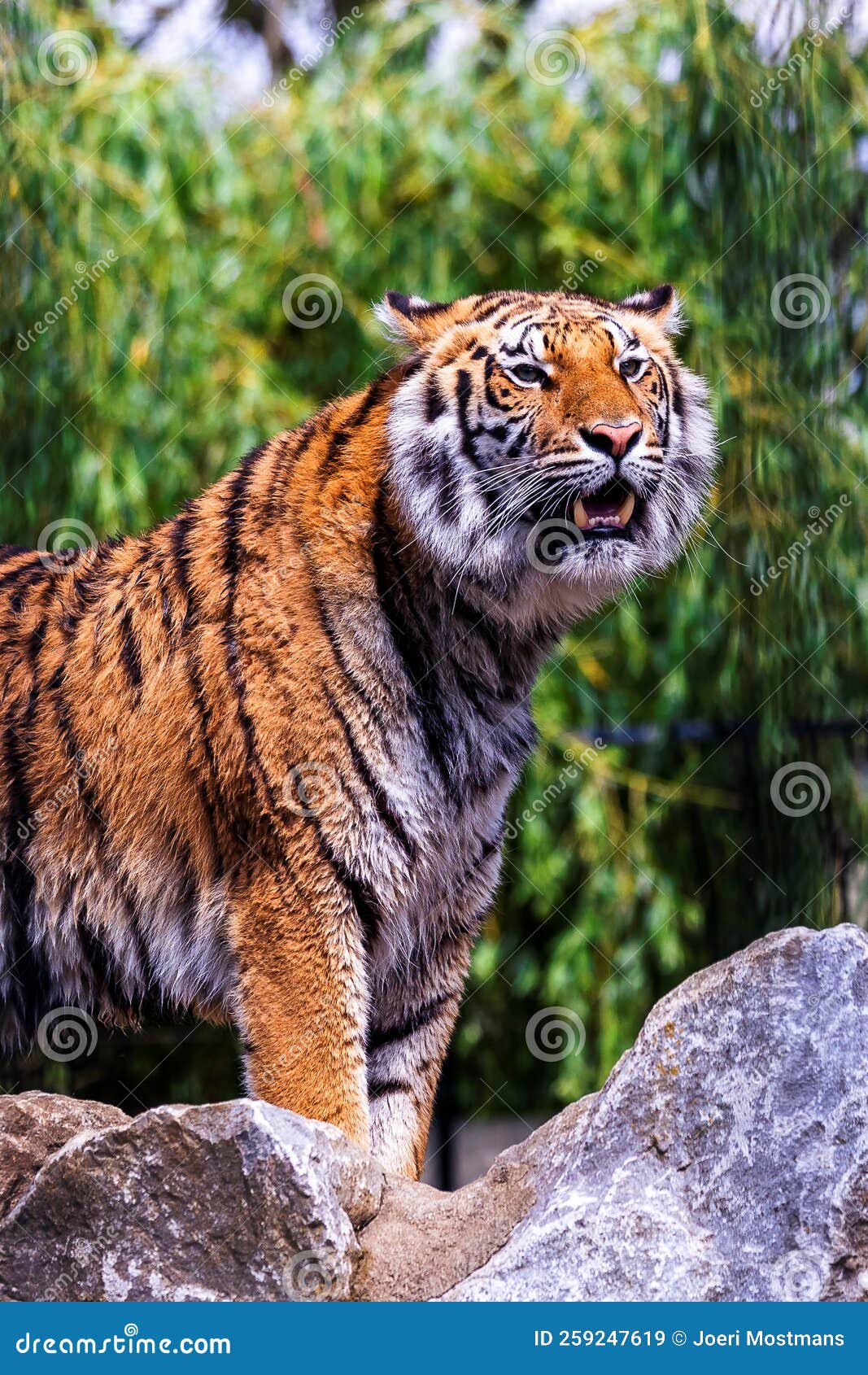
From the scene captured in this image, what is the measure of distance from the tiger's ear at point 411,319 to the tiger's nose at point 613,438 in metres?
0.52

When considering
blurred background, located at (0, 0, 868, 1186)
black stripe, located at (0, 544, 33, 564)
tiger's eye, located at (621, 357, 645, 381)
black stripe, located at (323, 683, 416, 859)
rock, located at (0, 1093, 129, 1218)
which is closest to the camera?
rock, located at (0, 1093, 129, 1218)

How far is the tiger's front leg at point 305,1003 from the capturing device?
2.66 meters

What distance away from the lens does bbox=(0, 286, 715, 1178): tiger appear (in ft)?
8.89

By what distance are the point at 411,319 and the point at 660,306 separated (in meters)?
0.57

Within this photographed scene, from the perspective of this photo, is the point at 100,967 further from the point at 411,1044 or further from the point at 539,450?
the point at 539,450

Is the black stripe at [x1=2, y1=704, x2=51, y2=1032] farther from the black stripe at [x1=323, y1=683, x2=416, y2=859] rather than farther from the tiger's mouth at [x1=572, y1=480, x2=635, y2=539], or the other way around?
the tiger's mouth at [x1=572, y1=480, x2=635, y2=539]

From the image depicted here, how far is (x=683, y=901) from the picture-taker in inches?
215

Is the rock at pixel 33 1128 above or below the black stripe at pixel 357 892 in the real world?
below

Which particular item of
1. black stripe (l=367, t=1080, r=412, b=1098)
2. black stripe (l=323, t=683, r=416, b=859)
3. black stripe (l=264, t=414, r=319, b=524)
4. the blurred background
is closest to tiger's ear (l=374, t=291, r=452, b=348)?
black stripe (l=264, t=414, r=319, b=524)

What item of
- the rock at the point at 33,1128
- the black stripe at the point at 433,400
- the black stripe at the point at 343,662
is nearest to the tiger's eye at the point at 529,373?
the black stripe at the point at 433,400

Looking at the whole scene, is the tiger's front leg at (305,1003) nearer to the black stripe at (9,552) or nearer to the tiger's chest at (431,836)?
the tiger's chest at (431,836)

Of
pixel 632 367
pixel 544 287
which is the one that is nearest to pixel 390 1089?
pixel 632 367

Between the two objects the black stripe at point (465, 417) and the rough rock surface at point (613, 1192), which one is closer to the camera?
the rough rock surface at point (613, 1192)
